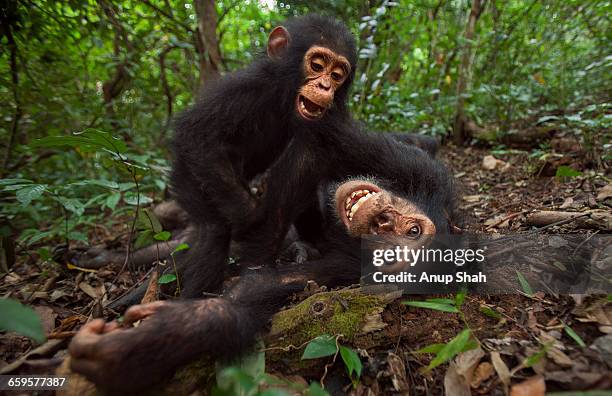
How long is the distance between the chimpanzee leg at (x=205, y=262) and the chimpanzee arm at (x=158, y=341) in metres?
0.98

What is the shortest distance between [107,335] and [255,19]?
846cm

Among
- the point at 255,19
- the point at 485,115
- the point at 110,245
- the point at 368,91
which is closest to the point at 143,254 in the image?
the point at 110,245

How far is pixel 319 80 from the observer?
3.77 meters

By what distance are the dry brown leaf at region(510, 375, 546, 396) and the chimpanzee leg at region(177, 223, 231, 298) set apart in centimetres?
234

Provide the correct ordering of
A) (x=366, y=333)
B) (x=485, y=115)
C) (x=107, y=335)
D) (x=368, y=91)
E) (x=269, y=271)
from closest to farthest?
Answer: (x=107, y=335) → (x=366, y=333) → (x=269, y=271) → (x=368, y=91) → (x=485, y=115)

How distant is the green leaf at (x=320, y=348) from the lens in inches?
75.0

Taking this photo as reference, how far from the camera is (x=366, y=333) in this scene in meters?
2.14

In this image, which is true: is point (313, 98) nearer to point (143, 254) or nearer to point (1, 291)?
point (143, 254)

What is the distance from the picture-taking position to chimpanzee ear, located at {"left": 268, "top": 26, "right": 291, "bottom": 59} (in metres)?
4.08

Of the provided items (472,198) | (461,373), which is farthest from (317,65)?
(461,373)

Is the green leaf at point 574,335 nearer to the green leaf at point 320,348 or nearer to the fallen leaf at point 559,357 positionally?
the fallen leaf at point 559,357

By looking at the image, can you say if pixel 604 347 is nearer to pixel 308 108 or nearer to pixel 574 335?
pixel 574 335

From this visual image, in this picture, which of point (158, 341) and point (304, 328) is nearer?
point (158, 341)

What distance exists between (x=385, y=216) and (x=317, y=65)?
1835 millimetres
